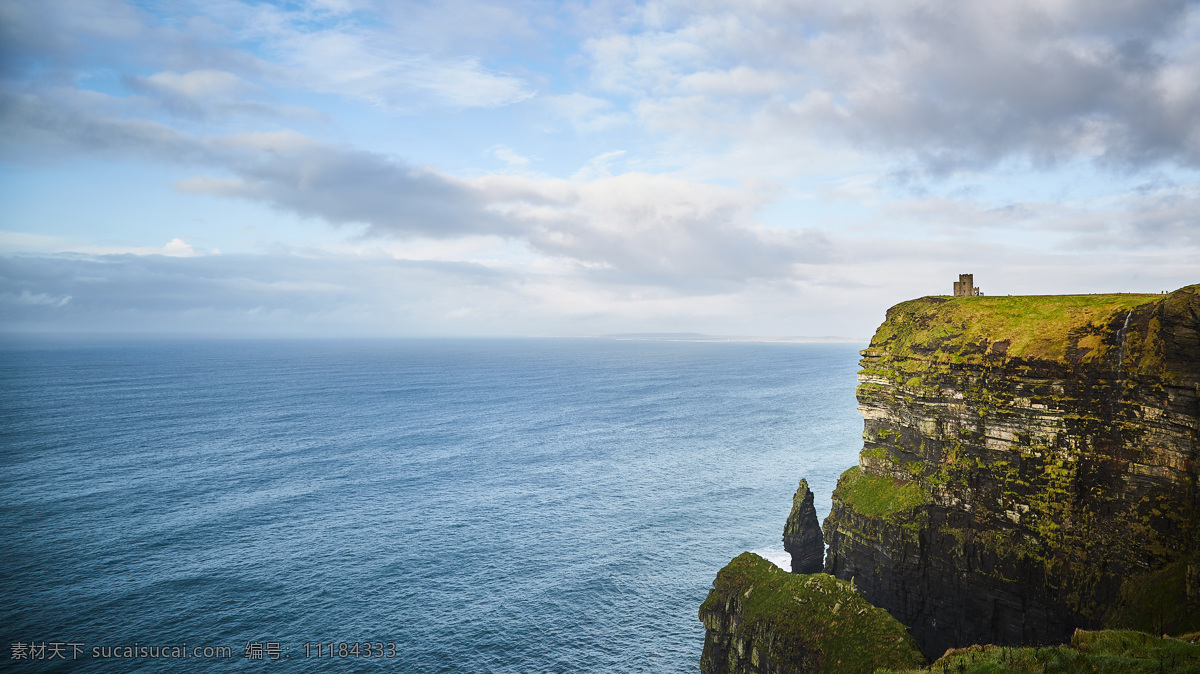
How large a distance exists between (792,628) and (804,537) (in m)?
30.2

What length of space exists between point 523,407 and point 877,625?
13409 centimetres

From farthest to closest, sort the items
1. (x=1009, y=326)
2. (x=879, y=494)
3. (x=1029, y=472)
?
1. (x=879, y=494)
2. (x=1009, y=326)
3. (x=1029, y=472)

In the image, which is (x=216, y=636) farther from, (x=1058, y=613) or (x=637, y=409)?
(x=637, y=409)

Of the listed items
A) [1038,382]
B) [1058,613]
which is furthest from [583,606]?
[1038,382]

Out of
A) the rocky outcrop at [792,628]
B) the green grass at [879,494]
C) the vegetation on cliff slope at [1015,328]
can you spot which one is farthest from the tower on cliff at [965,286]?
the rocky outcrop at [792,628]

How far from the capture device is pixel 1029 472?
36.7 meters

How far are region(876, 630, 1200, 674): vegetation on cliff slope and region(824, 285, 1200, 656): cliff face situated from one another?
8091mm

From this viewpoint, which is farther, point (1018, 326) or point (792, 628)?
point (1018, 326)

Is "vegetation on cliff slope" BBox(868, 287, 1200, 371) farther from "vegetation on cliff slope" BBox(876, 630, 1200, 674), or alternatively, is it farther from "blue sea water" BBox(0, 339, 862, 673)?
"blue sea water" BBox(0, 339, 862, 673)

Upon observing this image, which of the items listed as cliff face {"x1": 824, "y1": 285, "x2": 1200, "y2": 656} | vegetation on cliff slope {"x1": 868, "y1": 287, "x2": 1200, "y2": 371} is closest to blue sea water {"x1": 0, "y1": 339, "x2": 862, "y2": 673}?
cliff face {"x1": 824, "y1": 285, "x2": 1200, "y2": 656}

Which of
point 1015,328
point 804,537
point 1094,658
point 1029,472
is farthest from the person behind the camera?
point 804,537

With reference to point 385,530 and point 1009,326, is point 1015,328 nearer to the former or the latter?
point 1009,326

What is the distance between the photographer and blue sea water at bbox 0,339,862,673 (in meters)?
45.3

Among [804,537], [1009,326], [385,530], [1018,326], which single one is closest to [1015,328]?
[1018,326]
